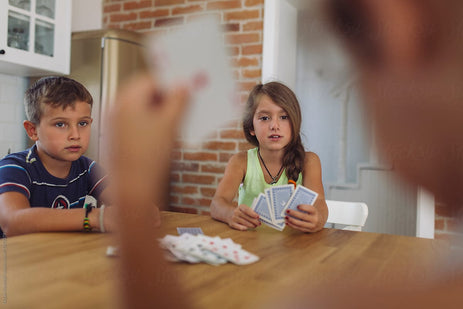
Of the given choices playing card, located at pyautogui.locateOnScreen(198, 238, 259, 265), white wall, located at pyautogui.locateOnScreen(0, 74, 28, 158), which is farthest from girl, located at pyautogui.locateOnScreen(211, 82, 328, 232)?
white wall, located at pyautogui.locateOnScreen(0, 74, 28, 158)

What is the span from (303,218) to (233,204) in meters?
0.34

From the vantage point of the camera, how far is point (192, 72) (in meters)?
0.16

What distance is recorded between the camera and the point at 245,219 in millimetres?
912

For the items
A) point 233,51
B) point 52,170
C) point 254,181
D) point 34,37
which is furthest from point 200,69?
point 34,37

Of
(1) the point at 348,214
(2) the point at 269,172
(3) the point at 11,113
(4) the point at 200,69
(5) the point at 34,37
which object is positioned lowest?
(1) the point at 348,214

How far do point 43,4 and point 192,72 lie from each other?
7.62 feet

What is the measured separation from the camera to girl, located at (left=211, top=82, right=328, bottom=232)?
2.88 ft

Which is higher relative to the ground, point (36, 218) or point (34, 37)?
point (34, 37)

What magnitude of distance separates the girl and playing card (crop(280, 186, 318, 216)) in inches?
0.7

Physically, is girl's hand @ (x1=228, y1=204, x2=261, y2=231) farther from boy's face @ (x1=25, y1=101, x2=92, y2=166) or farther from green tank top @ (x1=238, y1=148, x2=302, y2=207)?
boy's face @ (x1=25, y1=101, x2=92, y2=166)

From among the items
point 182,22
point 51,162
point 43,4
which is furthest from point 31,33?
point 182,22

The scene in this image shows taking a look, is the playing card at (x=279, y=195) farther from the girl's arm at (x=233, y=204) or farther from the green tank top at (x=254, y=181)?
the green tank top at (x=254, y=181)

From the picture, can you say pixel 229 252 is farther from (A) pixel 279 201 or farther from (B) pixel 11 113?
(B) pixel 11 113

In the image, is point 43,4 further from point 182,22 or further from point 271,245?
point 182,22
